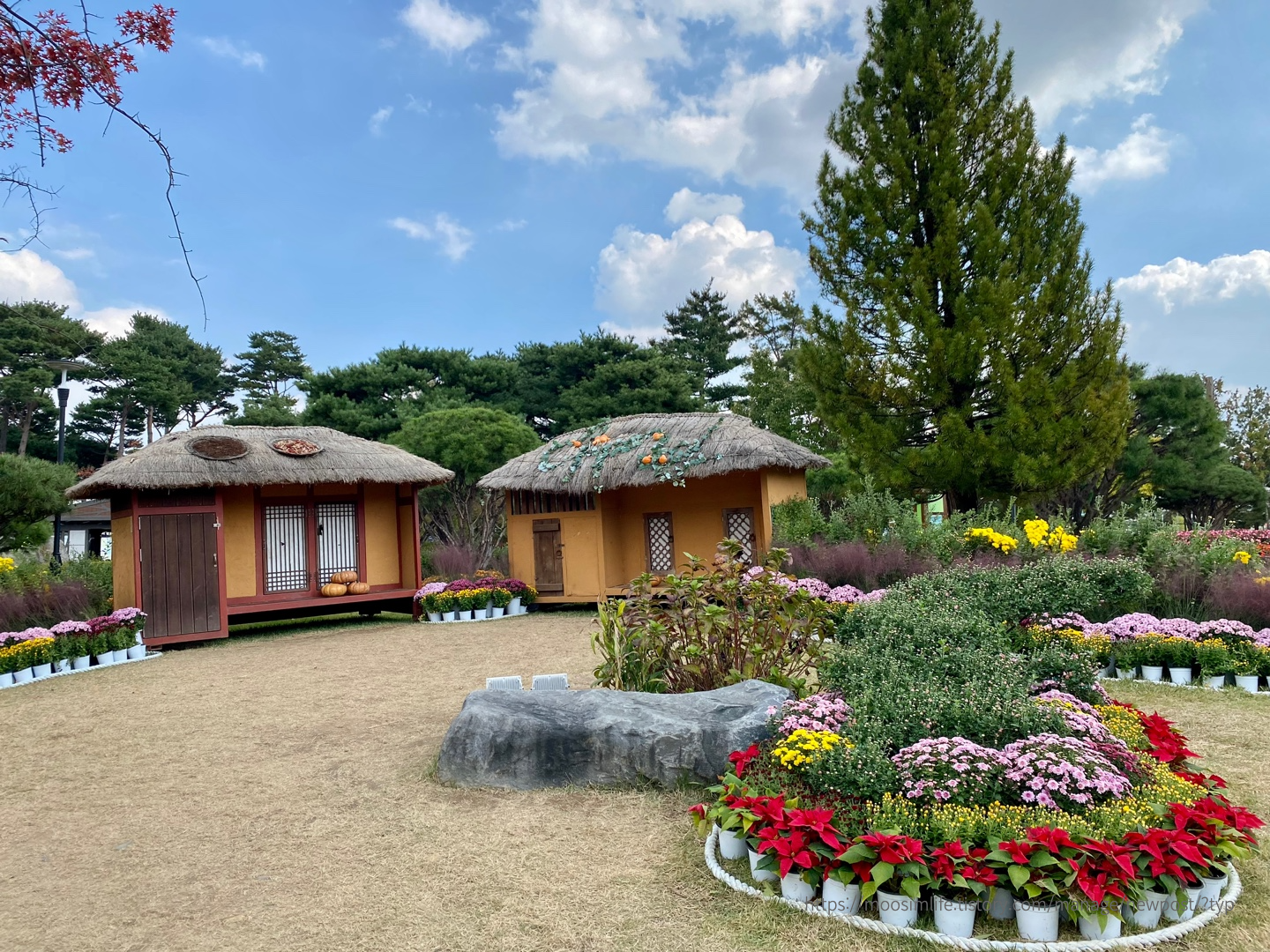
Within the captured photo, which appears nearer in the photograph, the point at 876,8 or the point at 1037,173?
the point at 1037,173

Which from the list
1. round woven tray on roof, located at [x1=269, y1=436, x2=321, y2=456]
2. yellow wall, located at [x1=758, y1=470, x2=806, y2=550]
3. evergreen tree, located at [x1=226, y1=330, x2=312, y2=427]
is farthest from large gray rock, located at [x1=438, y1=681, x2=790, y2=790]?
evergreen tree, located at [x1=226, y1=330, x2=312, y2=427]

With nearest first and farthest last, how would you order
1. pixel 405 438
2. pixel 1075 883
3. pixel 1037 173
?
pixel 1075 883, pixel 1037 173, pixel 405 438

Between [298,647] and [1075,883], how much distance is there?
33.5ft

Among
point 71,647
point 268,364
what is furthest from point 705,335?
point 71,647

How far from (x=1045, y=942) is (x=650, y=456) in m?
11.1

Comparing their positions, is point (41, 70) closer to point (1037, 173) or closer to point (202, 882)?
point (202, 882)

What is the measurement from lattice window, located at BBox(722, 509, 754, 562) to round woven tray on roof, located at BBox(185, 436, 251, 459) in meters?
7.69

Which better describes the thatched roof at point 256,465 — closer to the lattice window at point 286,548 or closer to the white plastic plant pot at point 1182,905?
the lattice window at point 286,548

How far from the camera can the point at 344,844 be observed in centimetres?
396

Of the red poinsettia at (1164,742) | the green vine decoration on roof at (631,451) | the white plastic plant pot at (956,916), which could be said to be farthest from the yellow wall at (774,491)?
the white plastic plant pot at (956,916)

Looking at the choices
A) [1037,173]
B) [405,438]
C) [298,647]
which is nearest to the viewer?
[298,647]

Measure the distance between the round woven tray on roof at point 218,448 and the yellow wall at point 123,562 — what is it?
4.19ft

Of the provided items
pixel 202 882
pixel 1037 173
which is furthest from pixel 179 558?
pixel 1037 173

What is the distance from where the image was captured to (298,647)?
11055 millimetres
